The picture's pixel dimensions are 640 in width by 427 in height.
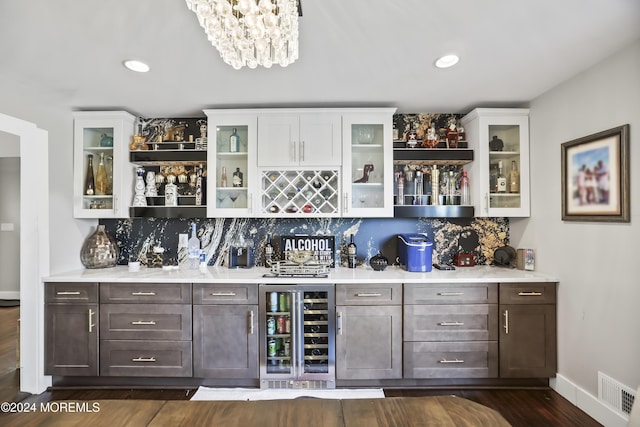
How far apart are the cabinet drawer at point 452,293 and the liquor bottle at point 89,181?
301 centimetres

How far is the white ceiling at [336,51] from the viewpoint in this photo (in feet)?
5.13

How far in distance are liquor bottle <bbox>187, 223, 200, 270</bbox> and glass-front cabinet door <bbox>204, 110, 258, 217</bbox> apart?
44cm

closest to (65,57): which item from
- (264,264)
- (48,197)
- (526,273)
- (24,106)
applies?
(24,106)

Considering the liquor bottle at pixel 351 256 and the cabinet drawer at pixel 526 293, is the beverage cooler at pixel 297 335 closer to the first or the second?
the liquor bottle at pixel 351 256

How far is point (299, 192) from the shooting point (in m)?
2.88

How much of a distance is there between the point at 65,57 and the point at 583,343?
13.3ft

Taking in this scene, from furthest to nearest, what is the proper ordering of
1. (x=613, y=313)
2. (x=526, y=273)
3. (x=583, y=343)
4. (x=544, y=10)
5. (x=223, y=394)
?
(x=526, y=273) < (x=223, y=394) < (x=583, y=343) < (x=613, y=313) < (x=544, y=10)

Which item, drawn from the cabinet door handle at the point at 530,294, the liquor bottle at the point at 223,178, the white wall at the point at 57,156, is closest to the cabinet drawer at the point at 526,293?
the cabinet door handle at the point at 530,294

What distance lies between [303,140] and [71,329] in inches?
98.4

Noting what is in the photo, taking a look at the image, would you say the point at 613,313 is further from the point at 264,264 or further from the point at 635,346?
the point at 264,264

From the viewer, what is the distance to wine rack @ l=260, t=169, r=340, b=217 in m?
2.86

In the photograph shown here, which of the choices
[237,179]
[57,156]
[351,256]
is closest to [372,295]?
[351,256]

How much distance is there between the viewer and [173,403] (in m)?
1.07

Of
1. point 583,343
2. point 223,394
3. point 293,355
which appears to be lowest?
point 223,394
